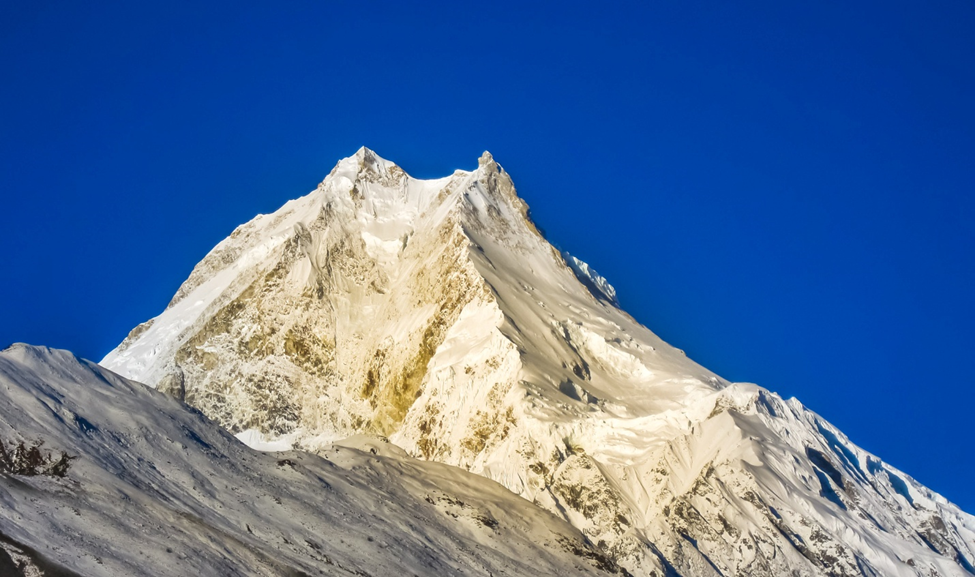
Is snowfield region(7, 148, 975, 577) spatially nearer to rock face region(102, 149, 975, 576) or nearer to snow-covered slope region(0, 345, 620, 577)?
rock face region(102, 149, 975, 576)

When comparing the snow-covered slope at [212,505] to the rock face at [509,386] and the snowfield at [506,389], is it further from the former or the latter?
the rock face at [509,386]

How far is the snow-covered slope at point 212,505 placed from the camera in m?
62.4

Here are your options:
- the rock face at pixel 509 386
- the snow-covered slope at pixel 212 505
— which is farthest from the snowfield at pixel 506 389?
the snow-covered slope at pixel 212 505

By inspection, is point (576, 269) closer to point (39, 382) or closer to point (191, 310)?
point (191, 310)

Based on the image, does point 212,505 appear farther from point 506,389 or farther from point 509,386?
point 509,386

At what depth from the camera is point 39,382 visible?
78.0 meters

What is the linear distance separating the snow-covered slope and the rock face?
508 centimetres

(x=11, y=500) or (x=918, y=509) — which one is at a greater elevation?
(x=918, y=509)

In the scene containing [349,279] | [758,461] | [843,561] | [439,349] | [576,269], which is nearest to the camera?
[843,561]

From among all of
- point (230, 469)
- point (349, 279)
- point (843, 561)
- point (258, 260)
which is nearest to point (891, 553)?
point (843, 561)

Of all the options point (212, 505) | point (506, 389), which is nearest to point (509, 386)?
point (506, 389)

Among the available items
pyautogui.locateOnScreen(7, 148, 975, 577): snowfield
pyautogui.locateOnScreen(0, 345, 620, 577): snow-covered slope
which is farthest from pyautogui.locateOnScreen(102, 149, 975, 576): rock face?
pyautogui.locateOnScreen(0, 345, 620, 577): snow-covered slope

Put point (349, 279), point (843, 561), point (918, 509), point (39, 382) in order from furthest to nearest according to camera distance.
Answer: point (349, 279) → point (918, 509) → point (843, 561) → point (39, 382)

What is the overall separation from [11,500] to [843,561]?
54.2 meters
